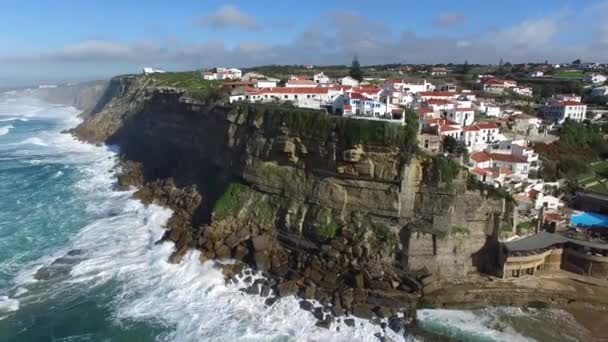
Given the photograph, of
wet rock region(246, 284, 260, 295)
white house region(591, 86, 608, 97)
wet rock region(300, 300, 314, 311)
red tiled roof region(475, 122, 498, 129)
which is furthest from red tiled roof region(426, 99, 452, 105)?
white house region(591, 86, 608, 97)

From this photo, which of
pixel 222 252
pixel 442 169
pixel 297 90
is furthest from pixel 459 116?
pixel 222 252

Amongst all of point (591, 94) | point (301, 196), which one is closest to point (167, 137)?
point (301, 196)

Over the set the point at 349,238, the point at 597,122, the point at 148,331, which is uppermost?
the point at 597,122

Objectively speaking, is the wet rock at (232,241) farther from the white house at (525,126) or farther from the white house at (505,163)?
the white house at (525,126)

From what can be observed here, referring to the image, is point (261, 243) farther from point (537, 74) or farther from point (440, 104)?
point (537, 74)

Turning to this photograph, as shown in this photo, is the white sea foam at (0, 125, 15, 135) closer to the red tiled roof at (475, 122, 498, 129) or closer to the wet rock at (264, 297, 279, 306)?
the wet rock at (264, 297, 279, 306)

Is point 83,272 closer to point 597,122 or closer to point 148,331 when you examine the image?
point 148,331
